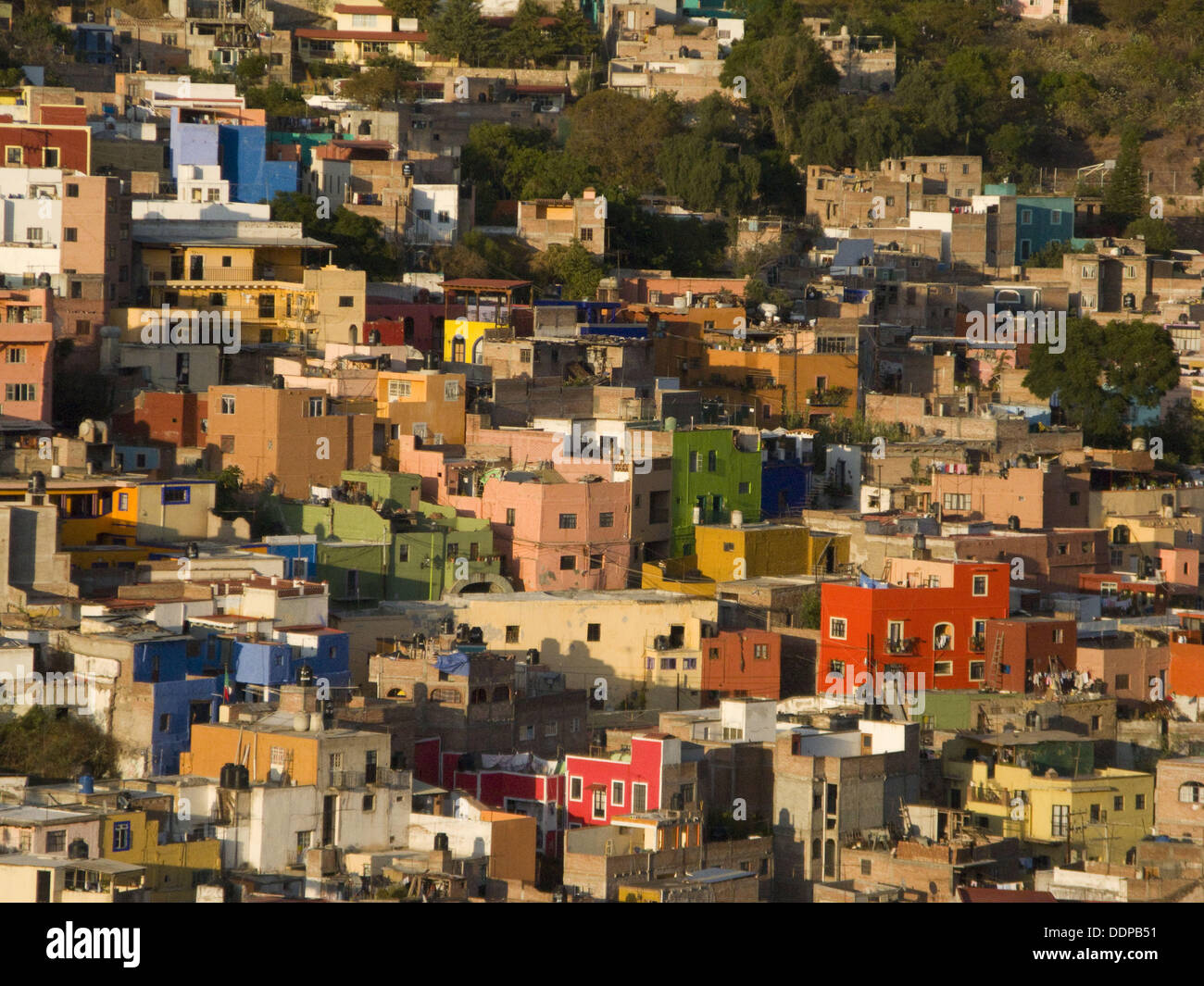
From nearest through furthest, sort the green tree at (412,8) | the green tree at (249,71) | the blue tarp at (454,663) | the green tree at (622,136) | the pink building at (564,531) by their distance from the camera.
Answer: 1. the blue tarp at (454,663)
2. the pink building at (564,531)
3. the green tree at (622,136)
4. the green tree at (249,71)
5. the green tree at (412,8)

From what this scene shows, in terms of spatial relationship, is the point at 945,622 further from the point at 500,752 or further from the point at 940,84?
the point at 940,84

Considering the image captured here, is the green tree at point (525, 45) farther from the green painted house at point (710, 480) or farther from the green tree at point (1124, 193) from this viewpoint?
the green painted house at point (710, 480)

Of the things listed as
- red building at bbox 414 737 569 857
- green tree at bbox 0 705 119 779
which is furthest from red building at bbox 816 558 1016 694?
green tree at bbox 0 705 119 779

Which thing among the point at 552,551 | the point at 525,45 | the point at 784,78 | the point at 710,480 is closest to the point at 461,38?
the point at 525,45

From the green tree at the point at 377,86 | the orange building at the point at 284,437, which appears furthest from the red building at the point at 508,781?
the green tree at the point at 377,86

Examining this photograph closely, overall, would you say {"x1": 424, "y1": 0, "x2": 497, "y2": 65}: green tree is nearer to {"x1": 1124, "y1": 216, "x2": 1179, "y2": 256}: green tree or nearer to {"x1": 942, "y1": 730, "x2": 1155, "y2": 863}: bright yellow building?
{"x1": 1124, "y1": 216, "x2": 1179, "y2": 256}: green tree
